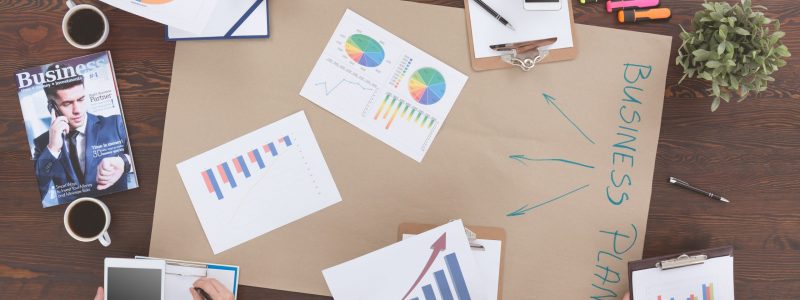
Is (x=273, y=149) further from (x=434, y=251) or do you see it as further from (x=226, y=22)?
(x=434, y=251)

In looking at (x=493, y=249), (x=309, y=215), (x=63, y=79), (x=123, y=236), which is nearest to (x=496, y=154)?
(x=493, y=249)

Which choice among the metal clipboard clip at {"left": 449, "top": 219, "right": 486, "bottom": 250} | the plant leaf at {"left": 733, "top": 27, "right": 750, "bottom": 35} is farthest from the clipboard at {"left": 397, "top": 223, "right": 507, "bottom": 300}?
the plant leaf at {"left": 733, "top": 27, "right": 750, "bottom": 35}

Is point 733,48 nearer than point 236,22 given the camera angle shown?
Yes

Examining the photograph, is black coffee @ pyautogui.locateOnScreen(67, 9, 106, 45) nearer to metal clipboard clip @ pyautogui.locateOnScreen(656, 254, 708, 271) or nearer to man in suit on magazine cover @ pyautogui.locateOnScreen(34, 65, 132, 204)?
man in suit on magazine cover @ pyautogui.locateOnScreen(34, 65, 132, 204)

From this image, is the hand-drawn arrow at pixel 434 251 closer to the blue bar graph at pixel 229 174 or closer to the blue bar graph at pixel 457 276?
the blue bar graph at pixel 457 276

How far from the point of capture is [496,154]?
104 cm

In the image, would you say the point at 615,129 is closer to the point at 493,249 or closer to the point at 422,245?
the point at 493,249

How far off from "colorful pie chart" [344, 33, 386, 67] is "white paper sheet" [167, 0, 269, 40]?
0.55 ft

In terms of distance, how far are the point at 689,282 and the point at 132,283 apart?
1.09m

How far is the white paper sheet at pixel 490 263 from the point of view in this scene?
1034 millimetres

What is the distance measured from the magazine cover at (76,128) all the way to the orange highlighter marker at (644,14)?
1.03 meters

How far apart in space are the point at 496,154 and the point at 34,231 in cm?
95

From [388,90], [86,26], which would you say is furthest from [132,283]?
[388,90]

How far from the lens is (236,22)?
1.02 metres
